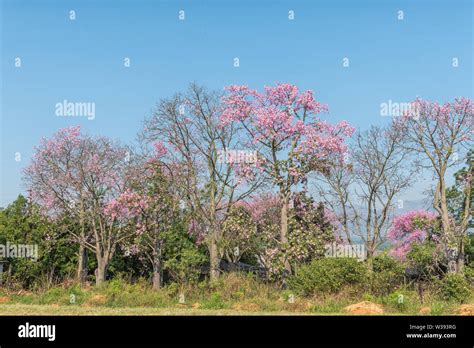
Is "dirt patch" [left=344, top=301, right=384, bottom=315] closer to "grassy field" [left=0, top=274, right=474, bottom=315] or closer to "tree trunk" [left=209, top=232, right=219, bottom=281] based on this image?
"grassy field" [left=0, top=274, right=474, bottom=315]

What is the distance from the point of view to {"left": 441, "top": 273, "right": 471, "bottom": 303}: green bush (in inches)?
610

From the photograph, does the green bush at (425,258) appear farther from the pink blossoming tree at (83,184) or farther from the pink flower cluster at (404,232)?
the pink blossoming tree at (83,184)

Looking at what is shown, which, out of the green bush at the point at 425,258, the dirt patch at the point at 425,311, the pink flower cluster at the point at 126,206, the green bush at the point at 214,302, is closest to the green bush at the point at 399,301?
the dirt patch at the point at 425,311

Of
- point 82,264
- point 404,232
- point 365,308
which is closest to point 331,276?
point 365,308

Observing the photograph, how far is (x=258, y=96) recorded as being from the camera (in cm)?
2033

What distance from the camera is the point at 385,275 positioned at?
15023mm

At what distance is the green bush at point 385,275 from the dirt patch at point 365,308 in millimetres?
1796

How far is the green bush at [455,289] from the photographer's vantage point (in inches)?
610

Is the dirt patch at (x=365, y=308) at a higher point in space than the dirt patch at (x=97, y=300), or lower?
lower

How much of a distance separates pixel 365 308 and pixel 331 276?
2.15 metres

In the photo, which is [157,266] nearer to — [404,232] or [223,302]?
[223,302]

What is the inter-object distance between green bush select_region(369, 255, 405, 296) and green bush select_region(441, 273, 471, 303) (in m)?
1.34

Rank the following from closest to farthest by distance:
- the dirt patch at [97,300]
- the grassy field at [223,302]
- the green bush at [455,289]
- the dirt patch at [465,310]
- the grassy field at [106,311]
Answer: the dirt patch at [465,310]
the grassy field at [106,311]
the grassy field at [223,302]
the dirt patch at [97,300]
the green bush at [455,289]
